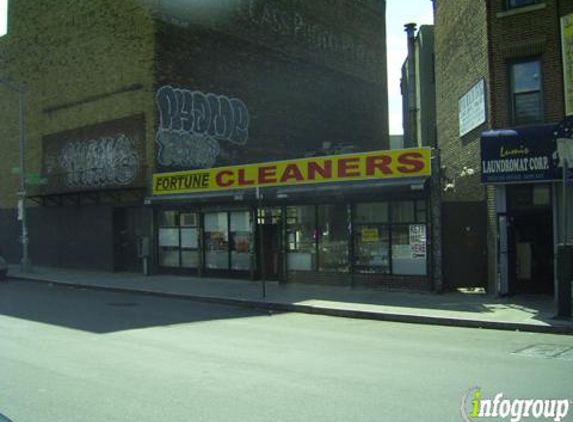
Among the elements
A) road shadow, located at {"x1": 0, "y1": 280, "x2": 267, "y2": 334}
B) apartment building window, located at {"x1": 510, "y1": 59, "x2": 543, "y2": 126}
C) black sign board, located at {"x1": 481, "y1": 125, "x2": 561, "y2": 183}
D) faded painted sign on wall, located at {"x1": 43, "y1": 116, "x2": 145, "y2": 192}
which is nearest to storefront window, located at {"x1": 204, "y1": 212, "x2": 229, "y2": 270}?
road shadow, located at {"x1": 0, "y1": 280, "x2": 267, "y2": 334}

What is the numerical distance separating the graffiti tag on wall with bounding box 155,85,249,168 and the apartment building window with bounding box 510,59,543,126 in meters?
13.2

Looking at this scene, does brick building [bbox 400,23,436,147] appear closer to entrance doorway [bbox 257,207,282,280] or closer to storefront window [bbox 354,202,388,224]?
entrance doorway [bbox 257,207,282,280]

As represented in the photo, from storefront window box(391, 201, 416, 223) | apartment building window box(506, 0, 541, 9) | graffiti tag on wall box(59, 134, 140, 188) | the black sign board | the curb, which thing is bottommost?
the curb

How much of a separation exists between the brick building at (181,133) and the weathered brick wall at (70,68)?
8cm

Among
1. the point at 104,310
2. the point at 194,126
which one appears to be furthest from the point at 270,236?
the point at 104,310

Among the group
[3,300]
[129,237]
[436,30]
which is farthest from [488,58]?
[129,237]

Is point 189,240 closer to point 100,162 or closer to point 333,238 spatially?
point 100,162

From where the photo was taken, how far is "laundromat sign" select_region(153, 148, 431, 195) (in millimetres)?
16000

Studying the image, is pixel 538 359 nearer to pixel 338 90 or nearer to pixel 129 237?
pixel 129 237

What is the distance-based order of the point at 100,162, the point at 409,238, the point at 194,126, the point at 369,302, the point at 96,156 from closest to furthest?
1. the point at 369,302
2. the point at 409,238
3. the point at 194,126
4. the point at 100,162
5. the point at 96,156

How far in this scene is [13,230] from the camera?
100.0 feet

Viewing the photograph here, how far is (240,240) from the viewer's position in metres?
20.9

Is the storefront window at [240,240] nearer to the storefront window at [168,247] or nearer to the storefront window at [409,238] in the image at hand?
the storefront window at [168,247]

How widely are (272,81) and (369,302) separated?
16754 mm
